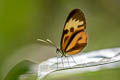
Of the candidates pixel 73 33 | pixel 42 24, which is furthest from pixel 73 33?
pixel 42 24

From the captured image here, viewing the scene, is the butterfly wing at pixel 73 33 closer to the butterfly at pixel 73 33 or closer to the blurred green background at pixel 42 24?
the butterfly at pixel 73 33

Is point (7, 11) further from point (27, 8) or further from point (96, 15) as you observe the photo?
point (96, 15)

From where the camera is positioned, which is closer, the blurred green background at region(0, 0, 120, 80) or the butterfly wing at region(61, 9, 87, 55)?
the butterfly wing at region(61, 9, 87, 55)

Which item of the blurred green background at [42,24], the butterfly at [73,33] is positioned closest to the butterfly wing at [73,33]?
the butterfly at [73,33]

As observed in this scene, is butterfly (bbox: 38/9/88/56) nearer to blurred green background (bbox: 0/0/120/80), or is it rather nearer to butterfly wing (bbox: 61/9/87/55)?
butterfly wing (bbox: 61/9/87/55)

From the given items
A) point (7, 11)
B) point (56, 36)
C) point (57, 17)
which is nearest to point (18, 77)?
point (7, 11)

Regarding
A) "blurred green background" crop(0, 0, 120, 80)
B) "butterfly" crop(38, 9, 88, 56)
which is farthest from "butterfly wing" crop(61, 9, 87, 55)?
"blurred green background" crop(0, 0, 120, 80)

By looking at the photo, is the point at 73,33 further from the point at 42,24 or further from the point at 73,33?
the point at 42,24
